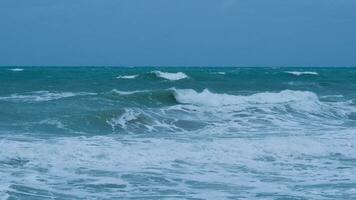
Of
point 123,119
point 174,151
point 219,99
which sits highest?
point 219,99

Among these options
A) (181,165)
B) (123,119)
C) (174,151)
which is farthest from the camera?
(123,119)

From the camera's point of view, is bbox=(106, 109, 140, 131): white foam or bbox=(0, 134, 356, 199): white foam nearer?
bbox=(0, 134, 356, 199): white foam

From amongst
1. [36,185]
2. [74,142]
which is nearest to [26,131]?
[74,142]

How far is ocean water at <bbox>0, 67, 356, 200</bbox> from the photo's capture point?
7.20m

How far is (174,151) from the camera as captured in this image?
9.96m

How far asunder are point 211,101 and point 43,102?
5503 millimetres

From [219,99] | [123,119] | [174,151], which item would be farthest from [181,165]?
[219,99]

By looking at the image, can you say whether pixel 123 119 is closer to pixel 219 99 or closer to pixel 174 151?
pixel 174 151

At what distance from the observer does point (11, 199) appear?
6430 millimetres

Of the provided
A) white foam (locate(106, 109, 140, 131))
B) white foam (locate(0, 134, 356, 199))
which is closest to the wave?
white foam (locate(106, 109, 140, 131))

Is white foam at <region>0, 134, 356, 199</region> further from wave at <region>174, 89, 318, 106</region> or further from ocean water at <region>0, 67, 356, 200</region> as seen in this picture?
wave at <region>174, 89, 318, 106</region>

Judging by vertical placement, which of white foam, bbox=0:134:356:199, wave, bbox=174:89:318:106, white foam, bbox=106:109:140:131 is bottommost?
white foam, bbox=0:134:356:199

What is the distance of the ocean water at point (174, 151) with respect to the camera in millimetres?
7195

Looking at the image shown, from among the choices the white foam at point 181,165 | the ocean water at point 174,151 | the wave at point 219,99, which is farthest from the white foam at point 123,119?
the wave at point 219,99
